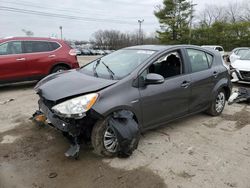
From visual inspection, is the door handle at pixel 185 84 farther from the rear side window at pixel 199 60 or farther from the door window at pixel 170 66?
the rear side window at pixel 199 60

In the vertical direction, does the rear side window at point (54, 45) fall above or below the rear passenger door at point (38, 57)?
above

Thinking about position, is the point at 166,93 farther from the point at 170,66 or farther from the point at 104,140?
the point at 104,140

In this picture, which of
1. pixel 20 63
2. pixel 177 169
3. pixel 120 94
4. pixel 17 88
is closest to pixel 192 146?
pixel 177 169

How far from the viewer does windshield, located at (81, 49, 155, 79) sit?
3729 mm

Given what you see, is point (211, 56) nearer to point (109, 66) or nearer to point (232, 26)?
point (109, 66)

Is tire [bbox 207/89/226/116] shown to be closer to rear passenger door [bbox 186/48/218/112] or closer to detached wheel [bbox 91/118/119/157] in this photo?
rear passenger door [bbox 186/48/218/112]

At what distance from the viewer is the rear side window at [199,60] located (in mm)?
4507

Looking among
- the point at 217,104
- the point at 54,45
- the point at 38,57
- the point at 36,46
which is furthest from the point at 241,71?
the point at 36,46

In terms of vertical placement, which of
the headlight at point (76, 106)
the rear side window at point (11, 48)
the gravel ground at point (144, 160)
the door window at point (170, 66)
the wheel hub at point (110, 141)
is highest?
the rear side window at point (11, 48)

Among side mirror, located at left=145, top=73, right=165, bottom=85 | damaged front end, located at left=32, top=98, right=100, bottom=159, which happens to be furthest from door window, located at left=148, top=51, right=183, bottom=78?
damaged front end, located at left=32, top=98, right=100, bottom=159

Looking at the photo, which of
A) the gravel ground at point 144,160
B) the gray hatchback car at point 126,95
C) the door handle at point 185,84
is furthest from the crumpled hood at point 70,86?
the door handle at point 185,84

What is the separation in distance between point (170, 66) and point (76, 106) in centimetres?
210

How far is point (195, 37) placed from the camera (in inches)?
1447

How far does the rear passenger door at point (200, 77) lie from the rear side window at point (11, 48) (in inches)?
206
